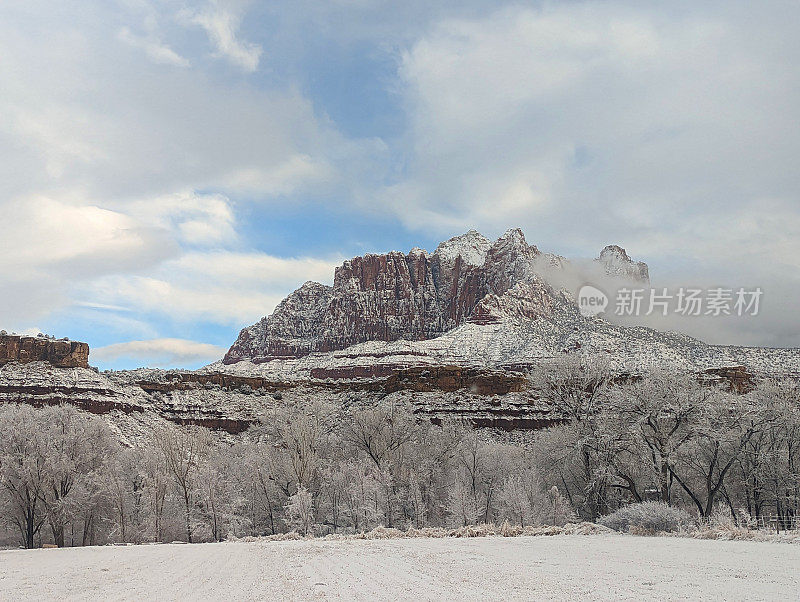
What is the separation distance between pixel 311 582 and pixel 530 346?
11064 centimetres

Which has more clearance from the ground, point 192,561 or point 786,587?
point 786,587

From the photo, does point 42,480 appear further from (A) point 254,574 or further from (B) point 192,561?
(A) point 254,574

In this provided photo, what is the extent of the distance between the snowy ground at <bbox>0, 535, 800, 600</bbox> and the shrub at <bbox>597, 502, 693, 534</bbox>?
4.32 ft

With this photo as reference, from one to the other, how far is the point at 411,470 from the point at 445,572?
29.8 metres

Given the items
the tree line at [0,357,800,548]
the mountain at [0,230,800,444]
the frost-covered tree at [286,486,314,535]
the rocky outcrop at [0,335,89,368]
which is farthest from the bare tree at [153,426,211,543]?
the rocky outcrop at [0,335,89,368]

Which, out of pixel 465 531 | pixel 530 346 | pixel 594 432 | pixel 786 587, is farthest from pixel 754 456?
pixel 530 346

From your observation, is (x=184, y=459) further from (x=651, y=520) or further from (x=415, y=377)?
(x=415, y=377)

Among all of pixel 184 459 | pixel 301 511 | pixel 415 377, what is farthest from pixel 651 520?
pixel 415 377

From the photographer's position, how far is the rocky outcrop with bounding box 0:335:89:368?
80.9m

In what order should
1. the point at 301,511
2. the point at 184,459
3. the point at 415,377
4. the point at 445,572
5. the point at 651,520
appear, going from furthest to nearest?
the point at 415,377
the point at 184,459
the point at 301,511
the point at 651,520
the point at 445,572

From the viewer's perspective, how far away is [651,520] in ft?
62.1

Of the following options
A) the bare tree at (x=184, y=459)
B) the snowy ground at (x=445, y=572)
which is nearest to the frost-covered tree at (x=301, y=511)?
the bare tree at (x=184, y=459)

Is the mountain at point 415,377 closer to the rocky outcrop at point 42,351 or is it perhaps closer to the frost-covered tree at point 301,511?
the rocky outcrop at point 42,351

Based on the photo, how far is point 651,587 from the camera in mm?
10016
